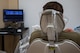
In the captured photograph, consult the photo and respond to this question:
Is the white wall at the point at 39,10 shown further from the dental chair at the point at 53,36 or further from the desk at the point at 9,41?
the dental chair at the point at 53,36

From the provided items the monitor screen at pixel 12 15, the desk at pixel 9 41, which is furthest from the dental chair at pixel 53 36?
the monitor screen at pixel 12 15

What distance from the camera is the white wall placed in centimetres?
423

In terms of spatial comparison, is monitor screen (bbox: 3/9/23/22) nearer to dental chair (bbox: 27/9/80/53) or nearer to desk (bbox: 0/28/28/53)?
desk (bbox: 0/28/28/53)

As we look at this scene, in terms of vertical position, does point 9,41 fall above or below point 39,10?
below

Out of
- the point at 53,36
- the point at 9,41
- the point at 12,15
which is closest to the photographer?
the point at 53,36

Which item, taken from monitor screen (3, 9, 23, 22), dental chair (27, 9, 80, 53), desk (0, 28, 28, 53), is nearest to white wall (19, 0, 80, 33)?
monitor screen (3, 9, 23, 22)

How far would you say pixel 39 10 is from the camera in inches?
173

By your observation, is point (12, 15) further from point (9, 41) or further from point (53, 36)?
point (53, 36)

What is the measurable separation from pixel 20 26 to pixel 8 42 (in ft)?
1.80

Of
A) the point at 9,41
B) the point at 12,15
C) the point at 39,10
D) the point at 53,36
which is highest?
the point at 39,10

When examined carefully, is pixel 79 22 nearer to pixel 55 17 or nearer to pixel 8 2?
pixel 8 2

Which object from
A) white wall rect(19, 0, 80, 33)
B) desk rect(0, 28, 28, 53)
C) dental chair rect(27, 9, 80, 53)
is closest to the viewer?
dental chair rect(27, 9, 80, 53)

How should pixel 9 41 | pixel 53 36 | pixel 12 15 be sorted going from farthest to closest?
pixel 12 15 → pixel 9 41 → pixel 53 36

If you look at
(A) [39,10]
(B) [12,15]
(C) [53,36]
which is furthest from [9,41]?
(C) [53,36]
